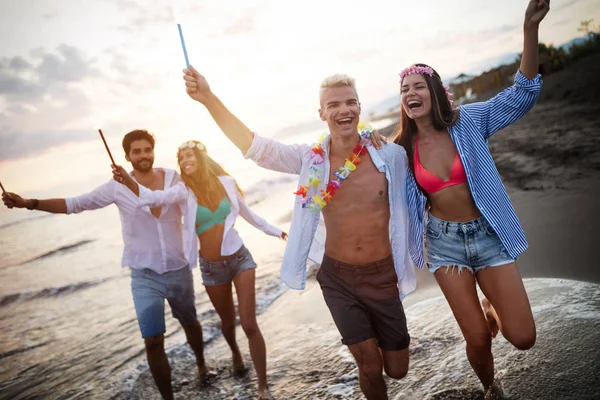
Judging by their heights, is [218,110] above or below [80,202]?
above

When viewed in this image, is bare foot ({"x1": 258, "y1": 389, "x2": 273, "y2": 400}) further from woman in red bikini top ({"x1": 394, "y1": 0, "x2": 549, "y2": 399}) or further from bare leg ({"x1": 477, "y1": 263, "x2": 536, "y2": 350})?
bare leg ({"x1": 477, "y1": 263, "x2": 536, "y2": 350})

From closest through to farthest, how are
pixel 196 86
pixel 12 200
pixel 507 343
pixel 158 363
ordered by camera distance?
pixel 196 86 < pixel 507 343 < pixel 158 363 < pixel 12 200

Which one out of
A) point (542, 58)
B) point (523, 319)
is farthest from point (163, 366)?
point (542, 58)

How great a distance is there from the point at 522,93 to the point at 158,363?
14.0 ft

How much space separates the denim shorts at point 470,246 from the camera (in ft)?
9.50

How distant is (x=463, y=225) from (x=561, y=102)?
13.3m

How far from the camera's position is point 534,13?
2.77m

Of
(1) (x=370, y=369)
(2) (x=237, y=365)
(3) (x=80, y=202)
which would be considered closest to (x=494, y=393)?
(1) (x=370, y=369)

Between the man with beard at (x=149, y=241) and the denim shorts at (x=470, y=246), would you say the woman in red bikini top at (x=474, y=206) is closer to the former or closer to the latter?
the denim shorts at (x=470, y=246)

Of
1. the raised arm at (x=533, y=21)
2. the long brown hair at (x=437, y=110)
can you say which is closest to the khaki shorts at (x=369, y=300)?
the long brown hair at (x=437, y=110)

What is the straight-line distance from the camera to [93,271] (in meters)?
13.8

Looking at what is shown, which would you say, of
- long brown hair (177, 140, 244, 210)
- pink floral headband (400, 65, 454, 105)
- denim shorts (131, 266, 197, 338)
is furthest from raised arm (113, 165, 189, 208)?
pink floral headband (400, 65, 454, 105)

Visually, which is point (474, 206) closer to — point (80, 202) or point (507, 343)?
point (507, 343)

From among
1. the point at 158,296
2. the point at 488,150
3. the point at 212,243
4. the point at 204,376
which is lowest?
the point at 204,376
